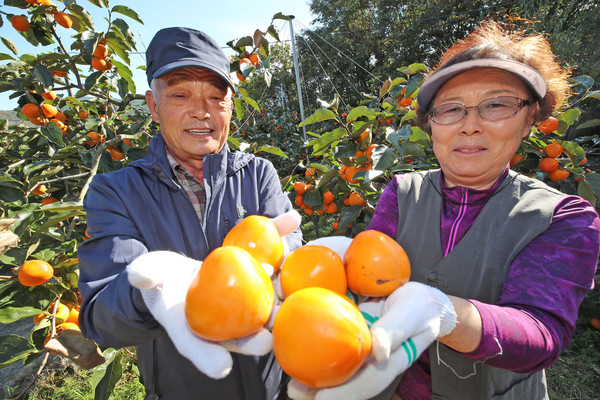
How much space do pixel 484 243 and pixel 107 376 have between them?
5.98 feet

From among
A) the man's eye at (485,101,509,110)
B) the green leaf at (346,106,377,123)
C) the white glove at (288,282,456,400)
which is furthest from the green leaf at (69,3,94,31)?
the white glove at (288,282,456,400)

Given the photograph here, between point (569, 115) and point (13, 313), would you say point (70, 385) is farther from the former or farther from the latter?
point (569, 115)

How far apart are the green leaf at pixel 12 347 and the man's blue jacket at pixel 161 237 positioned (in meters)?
0.64

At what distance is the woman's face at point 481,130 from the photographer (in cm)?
100

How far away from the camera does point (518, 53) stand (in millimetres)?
1012

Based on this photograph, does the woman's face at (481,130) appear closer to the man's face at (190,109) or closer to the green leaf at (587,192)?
the man's face at (190,109)

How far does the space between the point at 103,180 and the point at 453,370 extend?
138 centimetres

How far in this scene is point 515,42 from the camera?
1071 mm

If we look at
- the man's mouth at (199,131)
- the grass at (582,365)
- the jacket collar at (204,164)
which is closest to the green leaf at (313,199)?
the jacket collar at (204,164)

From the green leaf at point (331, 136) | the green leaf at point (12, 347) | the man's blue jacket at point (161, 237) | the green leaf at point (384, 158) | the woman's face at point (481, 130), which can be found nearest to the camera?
the man's blue jacket at point (161, 237)

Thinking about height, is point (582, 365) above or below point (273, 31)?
below

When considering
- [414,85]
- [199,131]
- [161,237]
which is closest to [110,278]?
[161,237]

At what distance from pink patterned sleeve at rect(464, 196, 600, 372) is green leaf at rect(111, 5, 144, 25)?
2419 mm

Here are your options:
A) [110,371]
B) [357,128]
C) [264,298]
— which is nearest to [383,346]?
[264,298]
